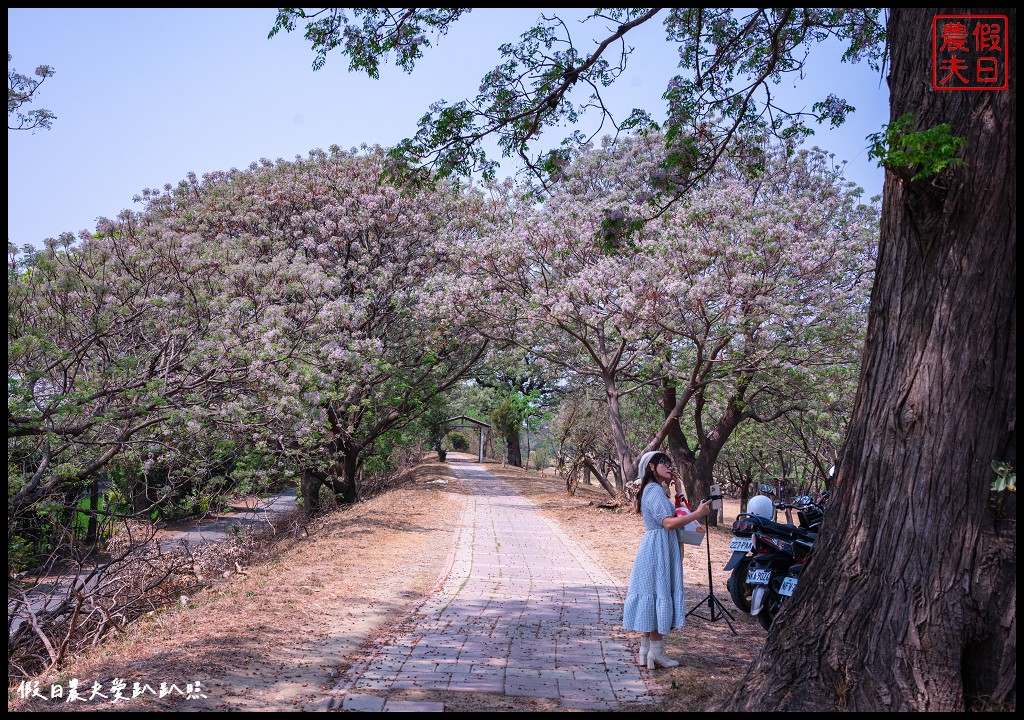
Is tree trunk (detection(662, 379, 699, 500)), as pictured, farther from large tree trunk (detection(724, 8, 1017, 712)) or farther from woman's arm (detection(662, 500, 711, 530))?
large tree trunk (detection(724, 8, 1017, 712))

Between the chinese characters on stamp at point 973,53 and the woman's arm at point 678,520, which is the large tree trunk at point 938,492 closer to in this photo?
the chinese characters on stamp at point 973,53

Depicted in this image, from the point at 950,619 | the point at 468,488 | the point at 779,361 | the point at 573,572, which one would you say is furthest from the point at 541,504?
the point at 950,619

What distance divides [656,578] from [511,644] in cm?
142

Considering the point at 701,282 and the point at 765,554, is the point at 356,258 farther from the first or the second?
the point at 765,554

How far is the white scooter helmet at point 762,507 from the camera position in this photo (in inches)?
263

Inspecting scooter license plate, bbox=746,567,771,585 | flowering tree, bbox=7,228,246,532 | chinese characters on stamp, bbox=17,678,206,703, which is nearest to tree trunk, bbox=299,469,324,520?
flowering tree, bbox=7,228,246,532

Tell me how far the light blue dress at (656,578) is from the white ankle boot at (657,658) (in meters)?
0.13

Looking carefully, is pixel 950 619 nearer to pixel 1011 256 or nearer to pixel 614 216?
pixel 1011 256

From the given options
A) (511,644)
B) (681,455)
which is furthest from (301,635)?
(681,455)

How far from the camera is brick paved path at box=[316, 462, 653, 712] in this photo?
451 centimetres

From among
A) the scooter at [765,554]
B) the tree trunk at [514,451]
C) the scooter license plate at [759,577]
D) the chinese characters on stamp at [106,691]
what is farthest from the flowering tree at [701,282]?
the tree trunk at [514,451]

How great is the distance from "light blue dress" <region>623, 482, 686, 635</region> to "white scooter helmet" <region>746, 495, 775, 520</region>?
5.95ft

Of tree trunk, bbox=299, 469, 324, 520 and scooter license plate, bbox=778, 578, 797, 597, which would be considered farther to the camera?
tree trunk, bbox=299, 469, 324, 520

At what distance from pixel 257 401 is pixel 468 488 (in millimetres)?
15061
